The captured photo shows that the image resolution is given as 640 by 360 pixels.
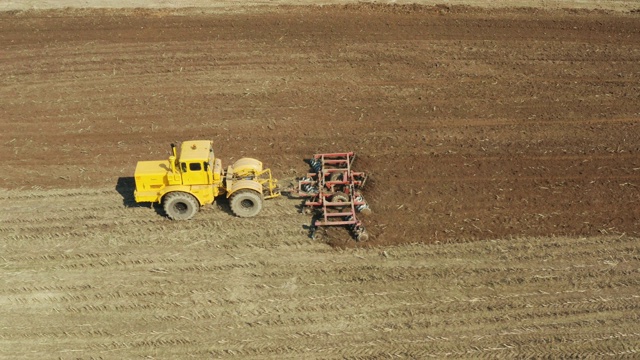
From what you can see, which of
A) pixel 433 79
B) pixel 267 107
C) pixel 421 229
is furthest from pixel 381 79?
pixel 421 229

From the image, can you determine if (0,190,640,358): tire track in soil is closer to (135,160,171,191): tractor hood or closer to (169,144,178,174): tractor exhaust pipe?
(135,160,171,191): tractor hood

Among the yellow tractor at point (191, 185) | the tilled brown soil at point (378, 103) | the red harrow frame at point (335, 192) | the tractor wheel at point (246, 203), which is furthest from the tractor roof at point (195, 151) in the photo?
the tilled brown soil at point (378, 103)

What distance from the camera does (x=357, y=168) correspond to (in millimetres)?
20391

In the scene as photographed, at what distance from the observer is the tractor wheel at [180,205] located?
17.7m

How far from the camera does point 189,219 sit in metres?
18.2

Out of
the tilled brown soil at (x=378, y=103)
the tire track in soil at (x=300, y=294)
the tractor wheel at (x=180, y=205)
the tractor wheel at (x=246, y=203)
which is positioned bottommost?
the tire track in soil at (x=300, y=294)

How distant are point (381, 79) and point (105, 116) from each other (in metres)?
10.9

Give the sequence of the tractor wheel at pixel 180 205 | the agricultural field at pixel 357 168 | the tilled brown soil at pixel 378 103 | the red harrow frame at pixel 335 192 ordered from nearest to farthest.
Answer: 1. the agricultural field at pixel 357 168
2. the tractor wheel at pixel 180 205
3. the red harrow frame at pixel 335 192
4. the tilled brown soil at pixel 378 103

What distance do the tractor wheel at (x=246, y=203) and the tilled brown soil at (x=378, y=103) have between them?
254 cm

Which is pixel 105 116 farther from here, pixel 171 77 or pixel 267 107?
pixel 267 107

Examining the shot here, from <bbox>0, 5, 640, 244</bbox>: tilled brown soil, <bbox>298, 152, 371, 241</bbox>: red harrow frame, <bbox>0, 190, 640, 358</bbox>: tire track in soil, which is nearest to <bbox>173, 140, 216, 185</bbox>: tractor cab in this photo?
<bbox>0, 190, 640, 358</bbox>: tire track in soil

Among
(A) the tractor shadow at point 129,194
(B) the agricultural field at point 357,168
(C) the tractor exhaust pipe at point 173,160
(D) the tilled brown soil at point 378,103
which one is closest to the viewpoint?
(B) the agricultural field at point 357,168

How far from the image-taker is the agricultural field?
15.1m

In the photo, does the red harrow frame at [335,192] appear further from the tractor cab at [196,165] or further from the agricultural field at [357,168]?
the tractor cab at [196,165]
